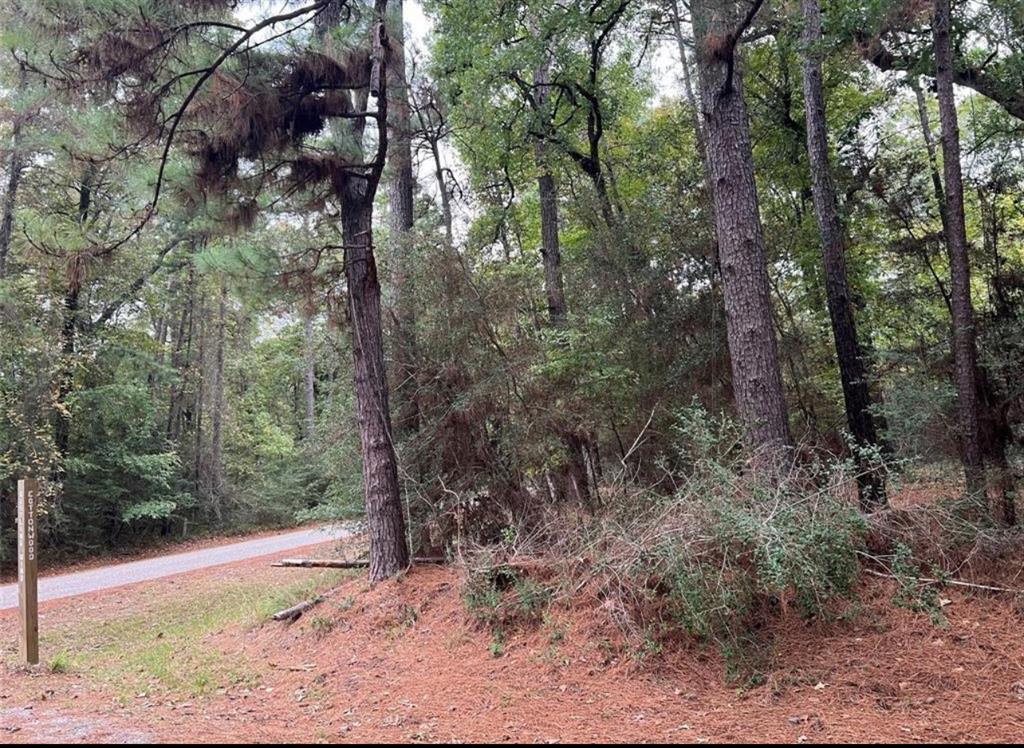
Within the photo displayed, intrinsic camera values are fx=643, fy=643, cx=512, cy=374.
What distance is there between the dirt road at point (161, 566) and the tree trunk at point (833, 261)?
6697 millimetres

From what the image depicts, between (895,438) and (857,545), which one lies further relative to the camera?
(895,438)

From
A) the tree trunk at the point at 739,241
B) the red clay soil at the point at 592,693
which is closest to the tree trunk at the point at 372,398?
the red clay soil at the point at 592,693

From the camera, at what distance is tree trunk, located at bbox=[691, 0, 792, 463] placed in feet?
20.2

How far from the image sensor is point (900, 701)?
12.1 ft

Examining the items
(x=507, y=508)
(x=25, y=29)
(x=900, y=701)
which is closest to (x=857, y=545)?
(x=900, y=701)

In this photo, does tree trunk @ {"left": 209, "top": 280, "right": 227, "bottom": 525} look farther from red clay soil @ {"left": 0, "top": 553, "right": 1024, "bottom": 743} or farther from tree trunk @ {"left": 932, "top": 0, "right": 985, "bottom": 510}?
tree trunk @ {"left": 932, "top": 0, "right": 985, "bottom": 510}

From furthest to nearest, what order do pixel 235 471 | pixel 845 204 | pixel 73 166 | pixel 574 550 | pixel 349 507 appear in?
1. pixel 235 471
2. pixel 845 204
3. pixel 349 507
4. pixel 73 166
5. pixel 574 550

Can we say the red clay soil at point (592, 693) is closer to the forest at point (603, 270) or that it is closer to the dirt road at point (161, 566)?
the forest at point (603, 270)

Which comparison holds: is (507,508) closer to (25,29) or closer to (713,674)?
(713,674)

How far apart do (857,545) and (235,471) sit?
59.7 ft

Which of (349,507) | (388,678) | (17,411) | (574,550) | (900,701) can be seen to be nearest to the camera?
(900,701)

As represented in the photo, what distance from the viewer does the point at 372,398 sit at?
695cm

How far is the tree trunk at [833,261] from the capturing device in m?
7.51

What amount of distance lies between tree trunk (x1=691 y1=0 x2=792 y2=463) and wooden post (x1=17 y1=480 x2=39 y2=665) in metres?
6.56
